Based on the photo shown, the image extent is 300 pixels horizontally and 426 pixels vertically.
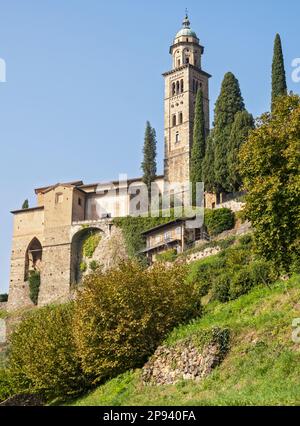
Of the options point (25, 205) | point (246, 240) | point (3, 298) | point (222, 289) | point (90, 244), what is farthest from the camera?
point (25, 205)

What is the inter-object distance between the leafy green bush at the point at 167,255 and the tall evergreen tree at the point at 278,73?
580 inches

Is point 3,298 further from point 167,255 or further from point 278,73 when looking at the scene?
point 278,73

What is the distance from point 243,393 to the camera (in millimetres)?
20578

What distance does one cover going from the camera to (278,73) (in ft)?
185

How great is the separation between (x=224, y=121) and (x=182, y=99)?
1909 cm

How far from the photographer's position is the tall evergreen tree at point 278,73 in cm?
5569

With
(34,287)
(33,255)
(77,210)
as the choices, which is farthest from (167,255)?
(33,255)

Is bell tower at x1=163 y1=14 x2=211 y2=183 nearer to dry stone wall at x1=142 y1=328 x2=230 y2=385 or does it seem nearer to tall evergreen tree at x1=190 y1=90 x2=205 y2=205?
tall evergreen tree at x1=190 y1=90 x2=205 y2=205

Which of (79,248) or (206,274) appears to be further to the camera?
(79,248)

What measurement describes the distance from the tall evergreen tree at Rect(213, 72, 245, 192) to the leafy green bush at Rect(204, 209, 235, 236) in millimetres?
2103

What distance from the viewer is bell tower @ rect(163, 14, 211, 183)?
2938 inches

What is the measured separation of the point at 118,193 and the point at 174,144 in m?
8.32

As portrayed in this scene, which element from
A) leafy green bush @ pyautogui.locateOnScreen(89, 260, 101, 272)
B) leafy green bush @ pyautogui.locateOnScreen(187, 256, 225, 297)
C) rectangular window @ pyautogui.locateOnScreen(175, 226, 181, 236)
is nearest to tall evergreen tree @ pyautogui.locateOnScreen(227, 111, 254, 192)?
rectangular window @ pyautogui.locateOnScreen(175, 226, 181, 236)

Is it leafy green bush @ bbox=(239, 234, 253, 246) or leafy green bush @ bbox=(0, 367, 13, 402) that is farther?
leafy green bush @ bbox=(239, 234, 253, 246)
